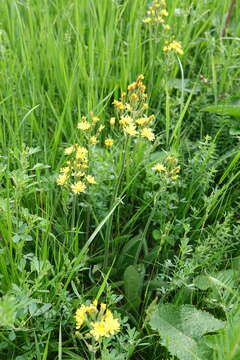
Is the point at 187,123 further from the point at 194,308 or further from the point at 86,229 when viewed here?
the point at 194,308

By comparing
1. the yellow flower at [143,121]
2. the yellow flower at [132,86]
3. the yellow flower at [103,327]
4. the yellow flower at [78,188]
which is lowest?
the yellow flower at [103,327]

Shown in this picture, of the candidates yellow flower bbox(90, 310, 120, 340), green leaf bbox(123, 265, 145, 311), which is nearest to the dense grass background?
green leaf bbox(123, 265, 145, 311)

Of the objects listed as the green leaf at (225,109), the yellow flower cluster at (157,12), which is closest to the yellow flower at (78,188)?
the green leaf at (225,109)

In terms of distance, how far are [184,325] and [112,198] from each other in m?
0.51

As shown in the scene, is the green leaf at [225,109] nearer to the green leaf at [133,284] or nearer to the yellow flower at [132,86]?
the yellow flower at [132,86]

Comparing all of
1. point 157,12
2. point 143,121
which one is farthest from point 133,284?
point 157,12

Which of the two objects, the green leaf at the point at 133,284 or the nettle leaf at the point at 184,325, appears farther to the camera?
the green leaf at the point at 133,284

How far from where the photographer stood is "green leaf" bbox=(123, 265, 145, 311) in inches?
62.7

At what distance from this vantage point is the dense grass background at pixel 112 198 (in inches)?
55.6

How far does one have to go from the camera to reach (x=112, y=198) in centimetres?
163

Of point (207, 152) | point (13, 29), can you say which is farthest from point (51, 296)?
point (13, 29)

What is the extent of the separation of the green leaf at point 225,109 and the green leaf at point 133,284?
87cm

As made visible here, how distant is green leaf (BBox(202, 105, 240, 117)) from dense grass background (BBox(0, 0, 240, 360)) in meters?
0.05

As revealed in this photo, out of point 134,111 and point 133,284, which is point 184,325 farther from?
point 134,111
